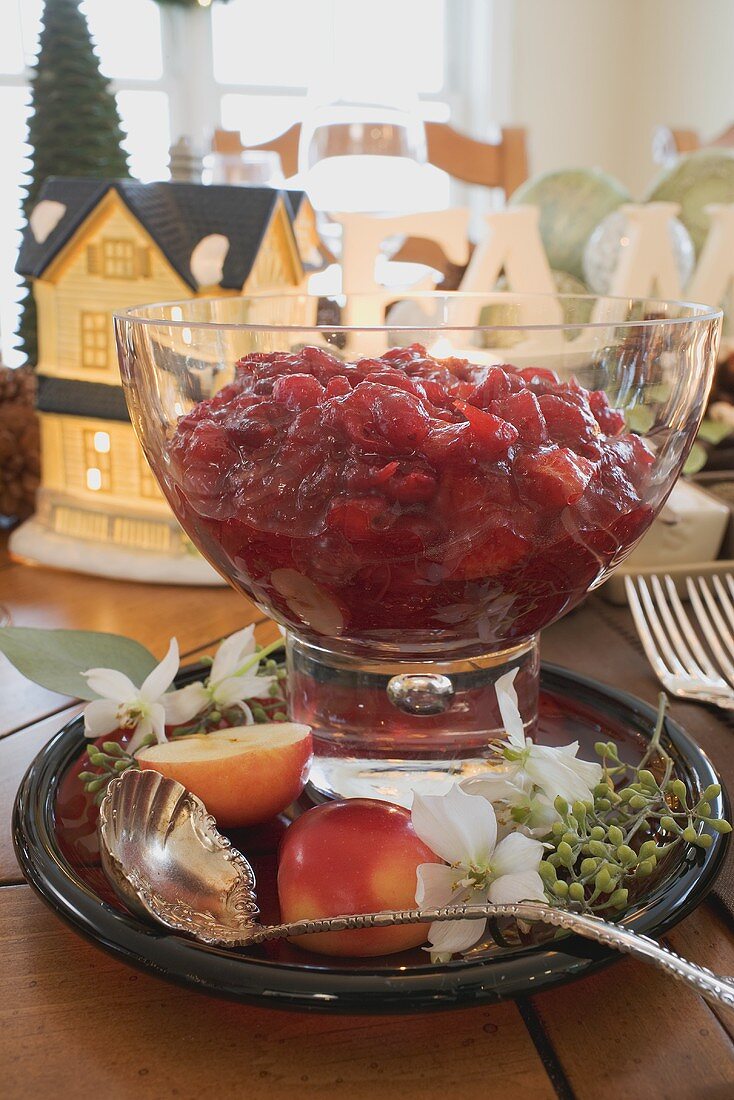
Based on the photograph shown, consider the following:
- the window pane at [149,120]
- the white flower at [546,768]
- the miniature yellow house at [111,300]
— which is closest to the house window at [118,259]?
the miniature yellow house at [111,300]

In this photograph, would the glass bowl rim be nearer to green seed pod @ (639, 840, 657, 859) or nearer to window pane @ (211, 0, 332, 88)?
green seed pod @ (639, 840, 657, 859)

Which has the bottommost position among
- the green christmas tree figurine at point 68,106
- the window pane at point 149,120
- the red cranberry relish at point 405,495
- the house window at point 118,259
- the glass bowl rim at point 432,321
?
the red cranberry relish at point 405,495

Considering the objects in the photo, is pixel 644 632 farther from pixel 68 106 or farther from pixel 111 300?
pixel 68 106

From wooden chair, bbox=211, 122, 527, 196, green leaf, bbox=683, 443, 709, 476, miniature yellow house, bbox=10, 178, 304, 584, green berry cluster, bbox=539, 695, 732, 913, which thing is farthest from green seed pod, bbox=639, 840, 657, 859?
wooden chair, bbox=211, 122, 527, 196

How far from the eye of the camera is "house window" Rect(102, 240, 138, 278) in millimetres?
921

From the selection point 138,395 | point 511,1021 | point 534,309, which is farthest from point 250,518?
point 534,309

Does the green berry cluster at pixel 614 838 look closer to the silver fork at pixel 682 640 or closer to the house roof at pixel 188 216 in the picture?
the silver fork at pixel 682 640

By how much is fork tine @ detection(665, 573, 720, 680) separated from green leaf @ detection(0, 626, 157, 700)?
376 millimetres

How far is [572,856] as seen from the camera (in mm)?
378

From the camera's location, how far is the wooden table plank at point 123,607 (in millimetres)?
798

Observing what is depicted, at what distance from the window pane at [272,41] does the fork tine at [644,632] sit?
11.0ft

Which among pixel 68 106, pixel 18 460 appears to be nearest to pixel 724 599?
pixel 18 460

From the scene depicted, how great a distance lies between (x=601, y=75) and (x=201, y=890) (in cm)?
398

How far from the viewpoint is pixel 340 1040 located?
1.12ft
